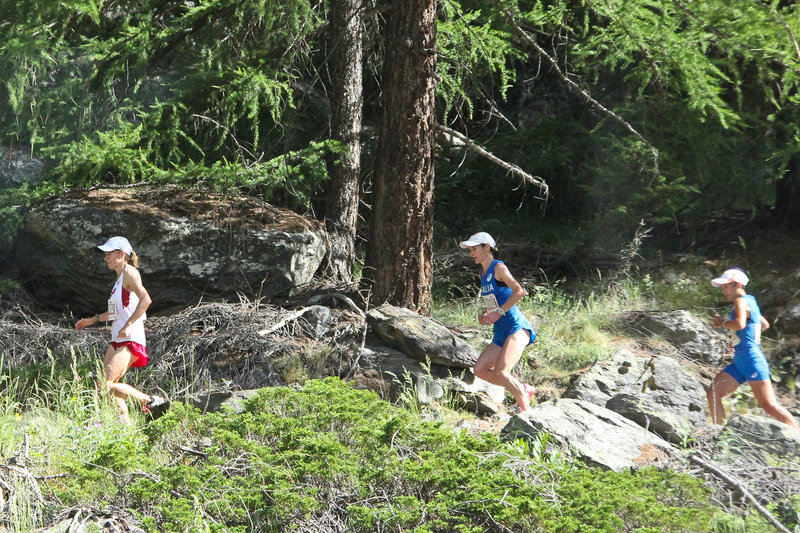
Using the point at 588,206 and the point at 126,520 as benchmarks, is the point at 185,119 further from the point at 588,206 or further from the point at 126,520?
the point at 126,520

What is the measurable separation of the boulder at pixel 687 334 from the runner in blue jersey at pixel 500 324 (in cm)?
292

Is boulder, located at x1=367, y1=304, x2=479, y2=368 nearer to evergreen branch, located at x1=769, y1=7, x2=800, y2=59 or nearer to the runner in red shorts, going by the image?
the runner in red shorts

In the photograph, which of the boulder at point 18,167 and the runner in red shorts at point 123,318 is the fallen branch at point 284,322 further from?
the boulder at point 18,167

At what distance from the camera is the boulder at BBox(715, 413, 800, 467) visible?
526 centimetres

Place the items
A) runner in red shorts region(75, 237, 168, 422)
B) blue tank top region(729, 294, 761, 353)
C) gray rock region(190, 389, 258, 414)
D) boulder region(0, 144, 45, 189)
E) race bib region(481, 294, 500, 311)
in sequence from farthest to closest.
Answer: boulder region(0, 144, 45, 189) < gray rock region(190, 389, 258, 414) < race bib region(481, 294, 500, 311) < blue tank top region(729, 294, 761, 353) < runner in red shorts region(75, 237, 168, 422)

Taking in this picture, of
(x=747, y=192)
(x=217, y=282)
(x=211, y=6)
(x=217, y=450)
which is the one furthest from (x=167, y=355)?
(x=747, y=192)

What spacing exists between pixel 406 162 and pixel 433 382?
8.06 feet

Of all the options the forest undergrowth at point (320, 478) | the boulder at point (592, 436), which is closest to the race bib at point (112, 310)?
the forest undergrowth at point (320, 478)

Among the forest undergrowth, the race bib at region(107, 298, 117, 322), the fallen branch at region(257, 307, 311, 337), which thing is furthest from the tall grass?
the race bib at region(107, 298, 117, 322)

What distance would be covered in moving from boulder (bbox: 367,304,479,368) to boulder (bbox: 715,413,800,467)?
2.73 meters

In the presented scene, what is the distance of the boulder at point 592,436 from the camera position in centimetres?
535

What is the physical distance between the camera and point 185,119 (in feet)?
33.5

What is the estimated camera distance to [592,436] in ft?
18.4

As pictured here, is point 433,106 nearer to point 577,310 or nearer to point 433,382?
point 577,310
